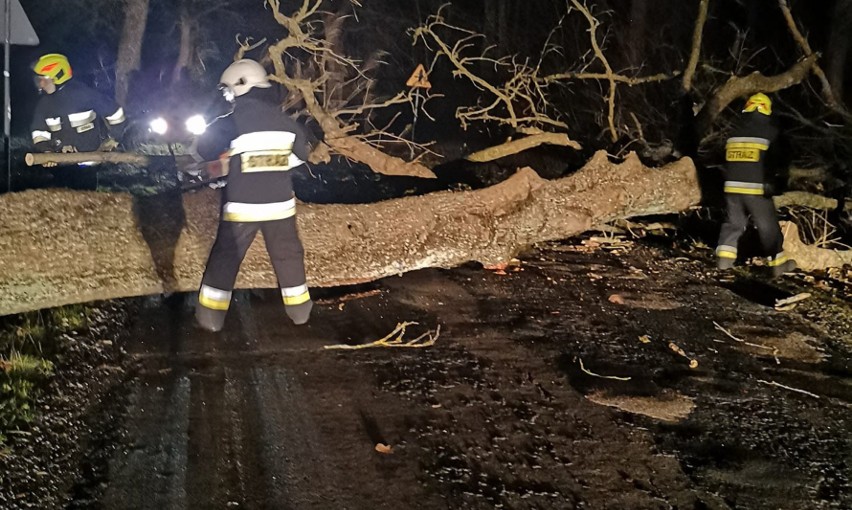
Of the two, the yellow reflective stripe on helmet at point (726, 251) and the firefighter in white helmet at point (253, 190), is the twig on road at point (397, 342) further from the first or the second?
the yellow reflective stripe on helmet at point (726, 251)

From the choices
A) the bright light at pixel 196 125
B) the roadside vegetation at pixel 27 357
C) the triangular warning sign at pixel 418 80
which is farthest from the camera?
the triangular warning sign at pixel 418 80

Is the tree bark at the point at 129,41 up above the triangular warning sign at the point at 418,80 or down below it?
above

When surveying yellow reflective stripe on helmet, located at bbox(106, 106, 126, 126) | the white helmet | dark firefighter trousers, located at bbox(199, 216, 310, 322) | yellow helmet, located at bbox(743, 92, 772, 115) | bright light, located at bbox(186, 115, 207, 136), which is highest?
the white helmet

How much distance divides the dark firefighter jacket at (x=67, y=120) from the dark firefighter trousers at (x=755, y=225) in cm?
508

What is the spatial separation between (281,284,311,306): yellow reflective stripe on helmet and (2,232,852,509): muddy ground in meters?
0.18

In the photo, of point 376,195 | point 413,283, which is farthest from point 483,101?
point 413,283

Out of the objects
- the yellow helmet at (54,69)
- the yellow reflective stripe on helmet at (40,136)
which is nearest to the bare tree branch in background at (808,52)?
the yellow helmet at (54,69)

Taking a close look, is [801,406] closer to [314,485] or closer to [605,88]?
[314,485]

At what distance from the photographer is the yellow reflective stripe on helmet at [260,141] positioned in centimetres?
342

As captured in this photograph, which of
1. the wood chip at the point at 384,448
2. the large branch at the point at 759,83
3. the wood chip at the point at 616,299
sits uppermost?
the large branch at the point at 759,83

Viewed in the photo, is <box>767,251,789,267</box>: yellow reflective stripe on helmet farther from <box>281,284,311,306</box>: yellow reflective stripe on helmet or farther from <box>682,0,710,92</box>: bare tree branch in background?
<box>281,284,311,306</box>: yellow reflective stripe on helmet

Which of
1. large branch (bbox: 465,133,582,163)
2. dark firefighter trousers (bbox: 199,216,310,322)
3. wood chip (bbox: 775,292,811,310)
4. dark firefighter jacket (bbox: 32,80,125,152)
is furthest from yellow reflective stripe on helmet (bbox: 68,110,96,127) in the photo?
wood chip (bbox: 775,292,811,310)

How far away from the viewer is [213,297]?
3.60 meters

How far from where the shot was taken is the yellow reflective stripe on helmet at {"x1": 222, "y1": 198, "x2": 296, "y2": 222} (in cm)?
350
